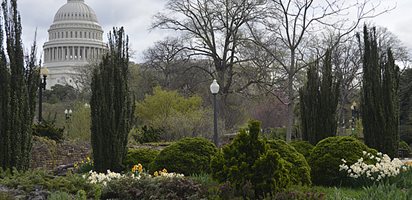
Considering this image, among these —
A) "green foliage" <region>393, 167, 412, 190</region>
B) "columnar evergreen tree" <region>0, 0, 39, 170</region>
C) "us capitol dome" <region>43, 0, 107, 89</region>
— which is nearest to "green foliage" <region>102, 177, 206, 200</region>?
"columnar evergreen tree" <region>0, 0, 39, 170</region>

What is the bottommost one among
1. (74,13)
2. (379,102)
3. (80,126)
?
(80,126)

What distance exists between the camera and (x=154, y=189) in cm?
848

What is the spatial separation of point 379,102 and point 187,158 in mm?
5643

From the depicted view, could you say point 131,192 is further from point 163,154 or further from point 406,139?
point 406,139

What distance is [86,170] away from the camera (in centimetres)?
1436

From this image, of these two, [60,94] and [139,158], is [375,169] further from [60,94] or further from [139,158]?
[60,94]

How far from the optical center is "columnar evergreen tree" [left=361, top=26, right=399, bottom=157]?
1471 cm

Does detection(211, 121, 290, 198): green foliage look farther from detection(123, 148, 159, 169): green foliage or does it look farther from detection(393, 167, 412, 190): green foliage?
detection(123, 148, 159, 169): green foliage

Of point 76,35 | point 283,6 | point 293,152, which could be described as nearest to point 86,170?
point 293,152

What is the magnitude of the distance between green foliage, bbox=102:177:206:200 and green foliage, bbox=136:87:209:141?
61.8 ft

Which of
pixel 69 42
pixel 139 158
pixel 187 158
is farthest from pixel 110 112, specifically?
pixel 69 42

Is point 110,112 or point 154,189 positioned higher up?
point 110,112

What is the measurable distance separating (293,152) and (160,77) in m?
35.4

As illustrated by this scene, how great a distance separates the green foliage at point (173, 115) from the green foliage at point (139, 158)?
42.9 ft
